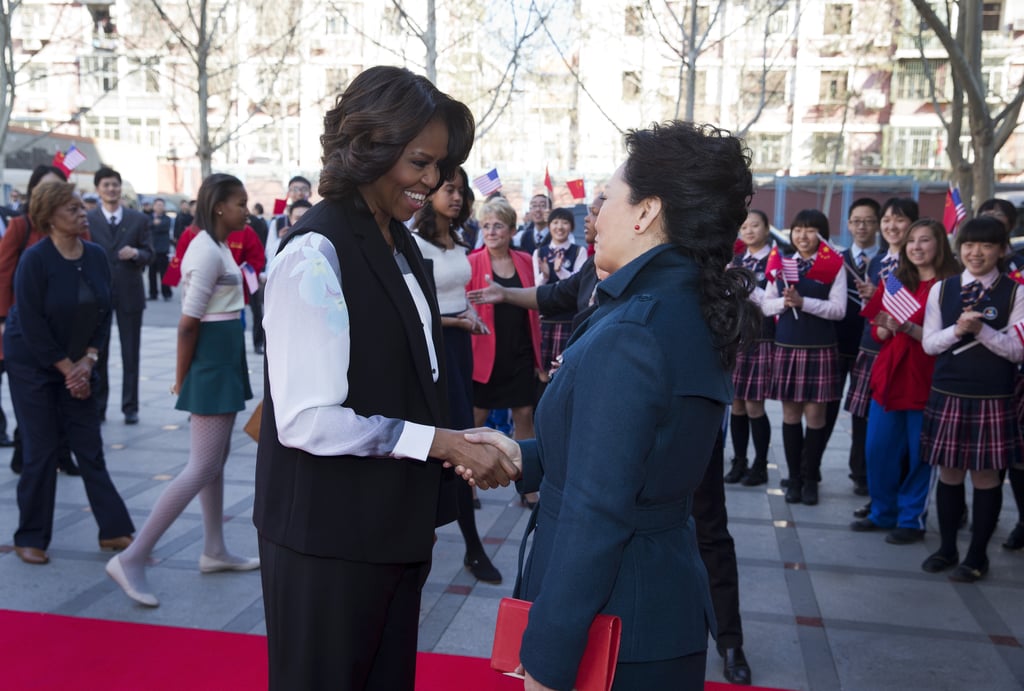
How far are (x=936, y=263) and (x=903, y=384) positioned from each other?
713mm

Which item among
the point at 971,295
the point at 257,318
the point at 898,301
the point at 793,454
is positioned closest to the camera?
the point at 971,295

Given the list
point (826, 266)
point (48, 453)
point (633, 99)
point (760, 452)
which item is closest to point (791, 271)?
point (826, 266)

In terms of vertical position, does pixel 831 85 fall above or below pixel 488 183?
above

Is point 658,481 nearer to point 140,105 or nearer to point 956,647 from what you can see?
point 956,647

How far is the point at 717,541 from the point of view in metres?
3.33

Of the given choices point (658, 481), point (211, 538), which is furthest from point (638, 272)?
point (211, 538)

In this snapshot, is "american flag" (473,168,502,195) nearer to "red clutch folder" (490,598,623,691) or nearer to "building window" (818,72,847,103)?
"red clutch folder" (490,598,623,691)

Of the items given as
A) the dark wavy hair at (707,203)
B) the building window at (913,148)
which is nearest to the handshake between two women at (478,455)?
the dark wavy hair at (707,203)

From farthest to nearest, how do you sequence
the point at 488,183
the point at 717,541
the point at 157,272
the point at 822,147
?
the point at 822,147, the point at 157,272, the point at 488,183, the point at 717,541

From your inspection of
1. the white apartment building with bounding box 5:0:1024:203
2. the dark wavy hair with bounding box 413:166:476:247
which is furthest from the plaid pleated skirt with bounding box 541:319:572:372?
the white apartment building with bounding box 5:0:1024:203

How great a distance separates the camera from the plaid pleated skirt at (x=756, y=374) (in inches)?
Result: 238

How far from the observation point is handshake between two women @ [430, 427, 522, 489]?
196 cm

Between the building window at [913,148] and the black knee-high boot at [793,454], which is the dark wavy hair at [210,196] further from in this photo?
the building window at [913,148]

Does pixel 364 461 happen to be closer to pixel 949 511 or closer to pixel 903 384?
pixel 949 511
